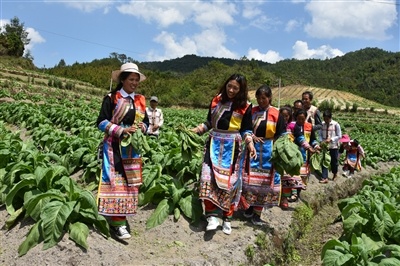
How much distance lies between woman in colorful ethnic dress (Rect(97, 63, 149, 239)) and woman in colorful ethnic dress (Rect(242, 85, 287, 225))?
1.57 meters

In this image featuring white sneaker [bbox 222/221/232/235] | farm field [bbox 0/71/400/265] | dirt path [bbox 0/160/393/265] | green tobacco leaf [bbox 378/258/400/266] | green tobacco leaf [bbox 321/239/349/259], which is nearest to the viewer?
green tobacco leaf [bbox 378/258/400/266]

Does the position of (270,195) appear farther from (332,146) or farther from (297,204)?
(332,146)

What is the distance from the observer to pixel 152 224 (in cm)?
455

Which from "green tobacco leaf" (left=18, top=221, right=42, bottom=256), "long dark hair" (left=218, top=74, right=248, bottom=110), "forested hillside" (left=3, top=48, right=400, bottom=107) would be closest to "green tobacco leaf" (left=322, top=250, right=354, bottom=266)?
"long dark hair" (left=218, top=74, right=248, bottom=110)

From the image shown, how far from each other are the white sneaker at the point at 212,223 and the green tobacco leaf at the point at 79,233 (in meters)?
1.44

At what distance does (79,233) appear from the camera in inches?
140

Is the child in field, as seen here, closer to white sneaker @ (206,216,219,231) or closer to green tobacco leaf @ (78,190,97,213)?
white sneaker @ (206,216,219,231)

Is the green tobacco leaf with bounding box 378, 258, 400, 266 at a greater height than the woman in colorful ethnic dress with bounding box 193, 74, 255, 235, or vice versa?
the woman in colorful ethnic dress with bounding box 193, 74, 255, 235

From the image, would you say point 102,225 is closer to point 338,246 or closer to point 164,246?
point 164,246

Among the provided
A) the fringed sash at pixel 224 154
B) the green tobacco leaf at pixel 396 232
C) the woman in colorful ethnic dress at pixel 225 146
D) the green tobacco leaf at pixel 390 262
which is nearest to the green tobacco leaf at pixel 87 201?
the woman in colorful ethnic dress at pixel 225 146

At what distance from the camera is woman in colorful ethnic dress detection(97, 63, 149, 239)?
4.13 m

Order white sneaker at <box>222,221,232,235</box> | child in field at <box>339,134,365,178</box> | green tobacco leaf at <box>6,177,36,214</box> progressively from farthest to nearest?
child in field at <box>339,134,365,178</box>, white sneaker at <box>222,221,232,235</box>, green tobacco leaf at <box>6,177,36,214</box>

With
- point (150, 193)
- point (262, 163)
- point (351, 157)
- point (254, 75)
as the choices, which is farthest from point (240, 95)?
point (254, 75)

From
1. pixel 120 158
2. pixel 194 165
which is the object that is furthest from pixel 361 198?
pixel 120 158
